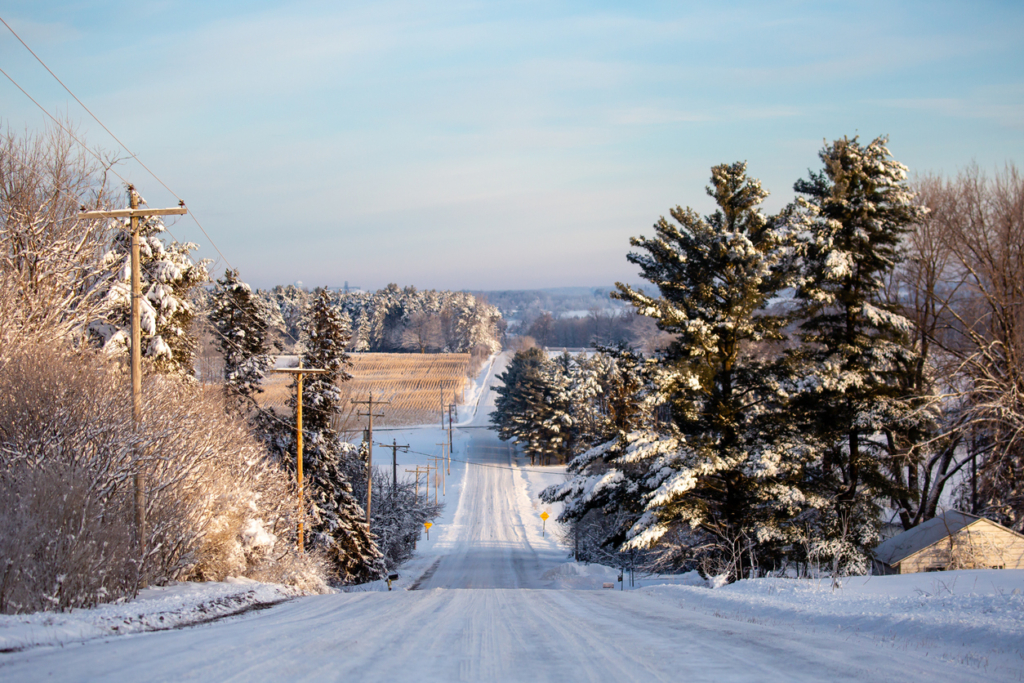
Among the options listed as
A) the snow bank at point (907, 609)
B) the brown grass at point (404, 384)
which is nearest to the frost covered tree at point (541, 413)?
the brown grass at point (404, 384)

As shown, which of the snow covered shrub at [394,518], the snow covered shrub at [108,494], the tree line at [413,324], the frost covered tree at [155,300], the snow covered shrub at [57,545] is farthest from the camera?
the tree line at [413,324]

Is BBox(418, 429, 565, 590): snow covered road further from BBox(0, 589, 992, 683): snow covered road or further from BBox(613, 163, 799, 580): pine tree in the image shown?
BBox(0, 589, 992, 683): snow covered road

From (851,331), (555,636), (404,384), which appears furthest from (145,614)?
(404,384)

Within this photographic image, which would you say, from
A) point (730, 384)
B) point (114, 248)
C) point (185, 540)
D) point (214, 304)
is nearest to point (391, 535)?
point (214, 304)

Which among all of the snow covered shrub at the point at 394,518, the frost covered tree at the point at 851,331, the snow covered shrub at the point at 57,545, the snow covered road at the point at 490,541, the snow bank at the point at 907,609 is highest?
the frost covered tree at the point at 851,331

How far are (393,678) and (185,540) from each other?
8.96 m

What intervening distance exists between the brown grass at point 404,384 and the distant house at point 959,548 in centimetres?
6804

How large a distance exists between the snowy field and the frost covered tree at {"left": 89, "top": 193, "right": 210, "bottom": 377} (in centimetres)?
1989

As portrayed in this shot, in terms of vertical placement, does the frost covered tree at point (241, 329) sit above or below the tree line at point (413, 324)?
below

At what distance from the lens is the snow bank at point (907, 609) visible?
22.0 ft

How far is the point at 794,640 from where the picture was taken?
703 centimetres

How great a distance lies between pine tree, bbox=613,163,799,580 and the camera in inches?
768

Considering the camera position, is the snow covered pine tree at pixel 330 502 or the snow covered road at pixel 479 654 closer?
the snow covered road at pixel 479 654

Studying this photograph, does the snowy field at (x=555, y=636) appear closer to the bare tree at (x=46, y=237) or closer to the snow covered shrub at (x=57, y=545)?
the snow covered shrub at (x=57, y=545)
